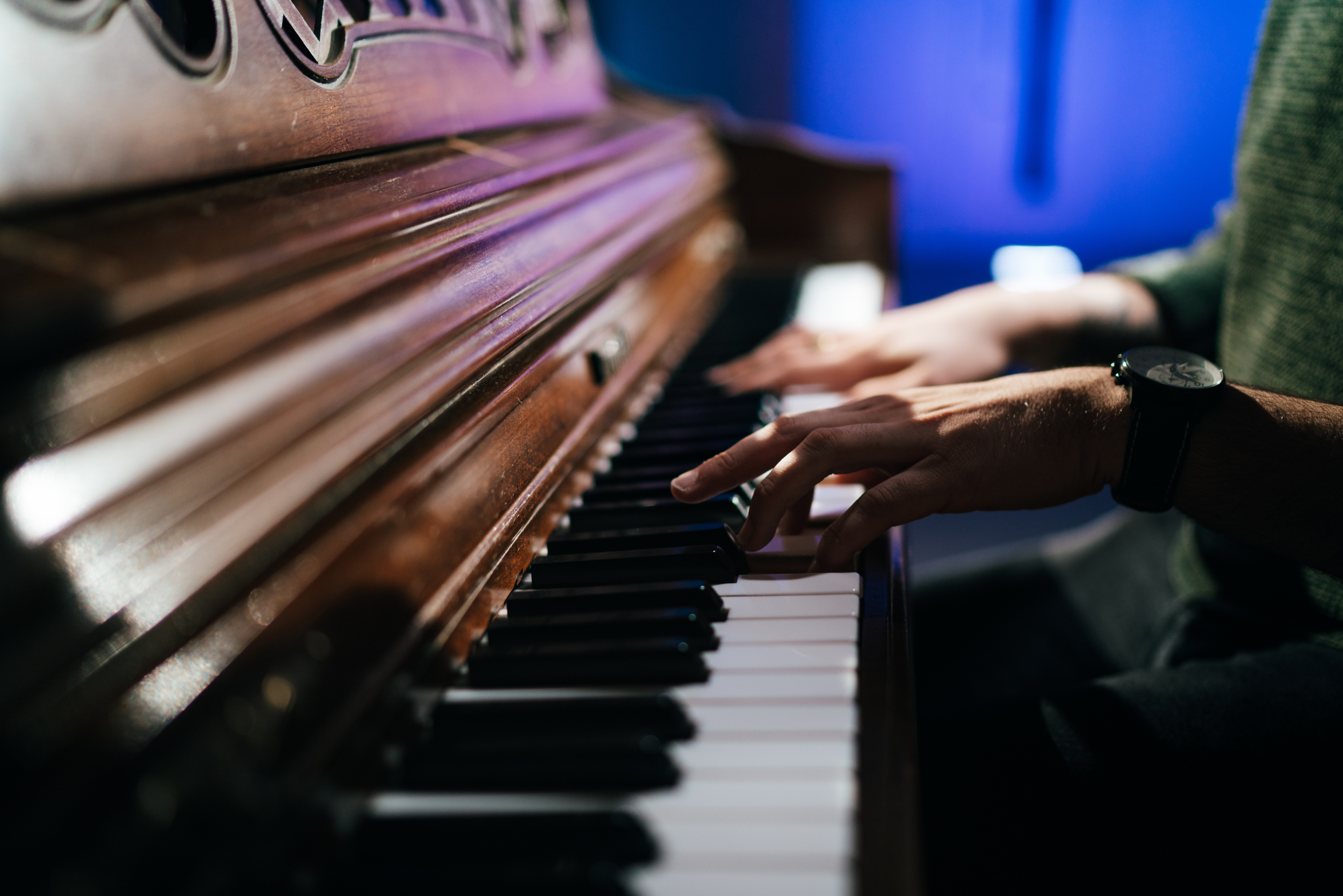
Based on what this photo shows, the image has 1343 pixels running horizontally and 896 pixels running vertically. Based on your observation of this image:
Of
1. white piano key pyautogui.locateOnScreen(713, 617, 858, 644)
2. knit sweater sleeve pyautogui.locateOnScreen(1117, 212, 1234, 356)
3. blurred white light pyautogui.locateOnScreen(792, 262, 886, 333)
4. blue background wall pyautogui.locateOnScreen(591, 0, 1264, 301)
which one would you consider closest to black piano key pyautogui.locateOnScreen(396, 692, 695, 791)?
white piano key pyautogui.locateOnScreen(713, 617, 858, 644)

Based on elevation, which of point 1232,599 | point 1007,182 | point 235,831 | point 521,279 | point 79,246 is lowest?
point 1007,182

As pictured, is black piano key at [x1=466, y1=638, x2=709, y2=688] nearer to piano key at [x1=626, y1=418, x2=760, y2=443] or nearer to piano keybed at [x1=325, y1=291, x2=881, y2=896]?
piano keybed at [x1=325, y1=291, x2=881, y2=896]

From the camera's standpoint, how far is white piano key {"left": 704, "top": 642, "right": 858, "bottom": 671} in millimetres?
746

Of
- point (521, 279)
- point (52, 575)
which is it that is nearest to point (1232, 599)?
point (521, 279)

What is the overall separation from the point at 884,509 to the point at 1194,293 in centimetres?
125

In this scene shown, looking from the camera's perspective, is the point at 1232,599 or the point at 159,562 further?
the point at 1232,599

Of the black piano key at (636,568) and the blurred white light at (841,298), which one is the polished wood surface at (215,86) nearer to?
the black piano key at (636,568)

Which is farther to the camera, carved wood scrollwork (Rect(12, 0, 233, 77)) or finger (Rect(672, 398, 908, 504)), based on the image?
finger (Rect(672, 398, 908, 504))

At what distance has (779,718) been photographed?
0.68 metres

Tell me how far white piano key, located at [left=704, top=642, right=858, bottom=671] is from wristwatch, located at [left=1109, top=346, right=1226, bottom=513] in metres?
0.47

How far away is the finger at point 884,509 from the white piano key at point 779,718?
8.8 inches

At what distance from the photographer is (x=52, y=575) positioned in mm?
517

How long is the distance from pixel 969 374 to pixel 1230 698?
677mm

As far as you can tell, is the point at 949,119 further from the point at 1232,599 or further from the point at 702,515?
the point at 702,515
